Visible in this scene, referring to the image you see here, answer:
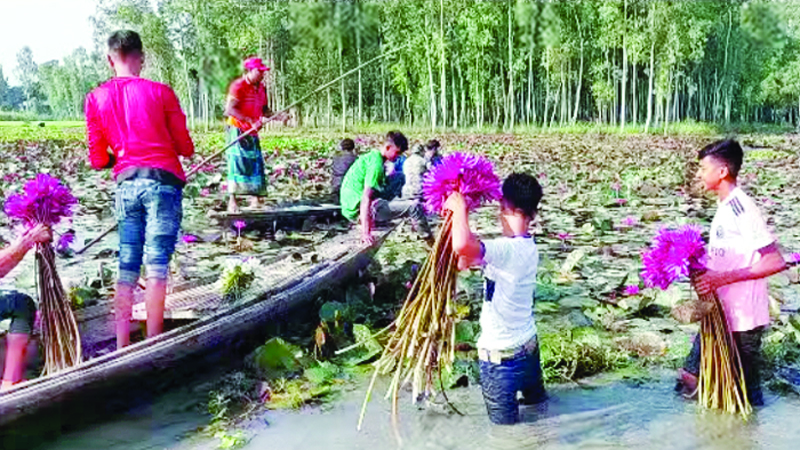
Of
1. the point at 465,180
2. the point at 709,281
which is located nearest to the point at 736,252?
the point at 709,281

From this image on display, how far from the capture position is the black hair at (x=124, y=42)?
389 cm

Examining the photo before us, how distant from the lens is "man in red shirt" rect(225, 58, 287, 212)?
23.4 ft

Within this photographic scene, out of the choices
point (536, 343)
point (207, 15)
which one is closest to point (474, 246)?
point (536, 343)

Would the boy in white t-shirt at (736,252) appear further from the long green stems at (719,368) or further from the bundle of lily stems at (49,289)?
the bundle of lily stems at (49,289)

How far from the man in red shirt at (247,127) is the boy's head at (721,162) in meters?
3.46

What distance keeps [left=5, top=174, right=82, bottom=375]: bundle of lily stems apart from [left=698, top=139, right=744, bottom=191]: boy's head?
9.46 feet

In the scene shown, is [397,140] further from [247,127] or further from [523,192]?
[523,192]

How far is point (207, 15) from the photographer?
8.47ft

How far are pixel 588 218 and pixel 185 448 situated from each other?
6.95 meters

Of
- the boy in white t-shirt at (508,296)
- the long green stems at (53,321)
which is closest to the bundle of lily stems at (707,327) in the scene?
the boy in white t-shirt at (508,296)

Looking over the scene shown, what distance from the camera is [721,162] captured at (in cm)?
360

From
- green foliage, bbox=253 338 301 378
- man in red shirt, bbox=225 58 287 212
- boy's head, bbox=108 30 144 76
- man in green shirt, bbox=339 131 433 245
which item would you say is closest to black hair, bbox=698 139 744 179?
green foliage, bbox=253 338 301 378

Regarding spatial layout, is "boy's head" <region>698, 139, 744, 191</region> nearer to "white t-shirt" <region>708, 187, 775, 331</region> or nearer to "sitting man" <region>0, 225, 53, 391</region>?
"white t-shirt" <region>708, 187, 775, 331</region>

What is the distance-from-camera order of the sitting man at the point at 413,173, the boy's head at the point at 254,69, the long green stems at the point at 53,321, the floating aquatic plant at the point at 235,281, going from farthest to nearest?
1. the sitting man at the point at 413,173
2. the boy's head at the point at 254,69
3. the floating aquatic plant at the point at 235,281
4. the long green stems at the point at 53,321
